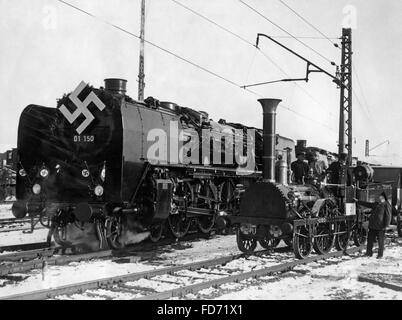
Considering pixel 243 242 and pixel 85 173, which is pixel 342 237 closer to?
pixel 243 242

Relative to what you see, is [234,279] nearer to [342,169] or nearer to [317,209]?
[317,209]

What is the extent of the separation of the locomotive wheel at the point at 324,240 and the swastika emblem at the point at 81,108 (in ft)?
17.1

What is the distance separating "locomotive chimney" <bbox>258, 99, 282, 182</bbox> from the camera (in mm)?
9359

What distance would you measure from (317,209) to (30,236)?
24.5 ft

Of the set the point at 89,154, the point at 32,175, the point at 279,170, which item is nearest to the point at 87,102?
the point at 89,154

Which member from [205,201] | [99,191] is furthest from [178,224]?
[99,191]

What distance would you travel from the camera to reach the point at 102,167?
371 inches

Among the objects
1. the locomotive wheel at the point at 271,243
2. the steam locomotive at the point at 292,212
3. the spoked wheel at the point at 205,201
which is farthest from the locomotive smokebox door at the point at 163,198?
the locomotive wheel at the point at 271,243

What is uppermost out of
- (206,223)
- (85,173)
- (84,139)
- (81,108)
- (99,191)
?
(81,108)

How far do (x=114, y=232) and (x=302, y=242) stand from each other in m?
3.81

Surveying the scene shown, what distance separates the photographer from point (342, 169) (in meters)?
11.1

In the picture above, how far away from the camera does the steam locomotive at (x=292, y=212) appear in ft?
30.4

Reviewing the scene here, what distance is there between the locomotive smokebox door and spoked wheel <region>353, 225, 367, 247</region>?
4505 mm
